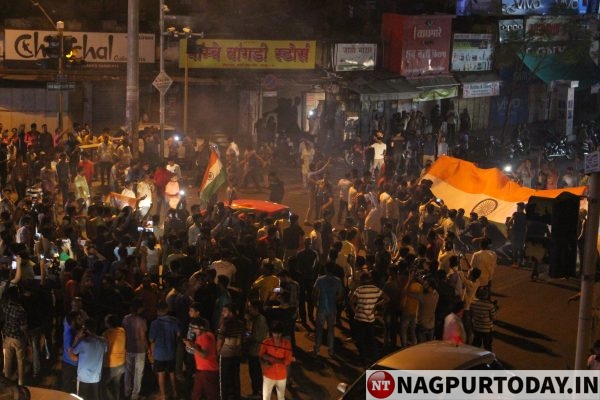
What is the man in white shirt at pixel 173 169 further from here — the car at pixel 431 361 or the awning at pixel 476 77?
the awning at pixel 476 77

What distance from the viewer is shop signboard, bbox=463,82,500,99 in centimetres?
3981

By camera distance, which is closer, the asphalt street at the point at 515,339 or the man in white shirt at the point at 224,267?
the asphalt street at the point at 515,339

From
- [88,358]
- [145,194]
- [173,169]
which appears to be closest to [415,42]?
[173,169]

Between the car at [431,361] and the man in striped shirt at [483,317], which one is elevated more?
the car at [431,361]

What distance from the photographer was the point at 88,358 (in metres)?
10.8

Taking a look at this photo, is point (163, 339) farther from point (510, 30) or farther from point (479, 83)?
point (510, 30)

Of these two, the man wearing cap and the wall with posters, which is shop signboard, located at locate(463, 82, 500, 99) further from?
the man wearing cap

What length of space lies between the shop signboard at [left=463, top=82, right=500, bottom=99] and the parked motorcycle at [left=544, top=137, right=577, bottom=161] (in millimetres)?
5615

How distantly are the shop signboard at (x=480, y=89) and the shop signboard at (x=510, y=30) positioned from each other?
1942 mm

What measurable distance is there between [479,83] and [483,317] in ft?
92.7

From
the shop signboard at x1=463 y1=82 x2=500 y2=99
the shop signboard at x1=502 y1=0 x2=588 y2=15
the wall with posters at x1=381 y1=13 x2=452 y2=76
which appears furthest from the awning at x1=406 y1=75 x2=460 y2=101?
the shop signboard at x1=502 y1=0 x2=588 y2=15

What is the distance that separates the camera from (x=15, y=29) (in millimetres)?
29484

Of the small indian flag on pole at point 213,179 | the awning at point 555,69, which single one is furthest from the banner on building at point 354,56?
the small indian flag on pole at point 213,179

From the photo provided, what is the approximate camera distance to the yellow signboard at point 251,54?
105ft
